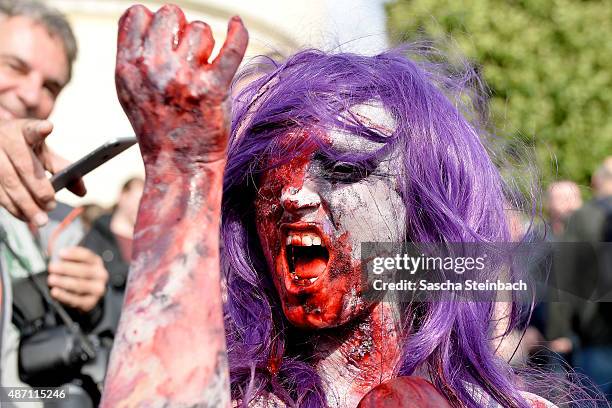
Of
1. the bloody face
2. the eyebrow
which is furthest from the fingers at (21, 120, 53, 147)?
the eyebrow

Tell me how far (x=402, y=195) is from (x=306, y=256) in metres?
0.25

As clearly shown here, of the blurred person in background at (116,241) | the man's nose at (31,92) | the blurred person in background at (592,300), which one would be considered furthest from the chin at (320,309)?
the blurred person in background at (592,300)

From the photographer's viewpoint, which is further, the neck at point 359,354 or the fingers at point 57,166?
the fingers at point 57,166

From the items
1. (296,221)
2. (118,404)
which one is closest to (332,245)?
(296,221)

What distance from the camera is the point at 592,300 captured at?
13.0 ft

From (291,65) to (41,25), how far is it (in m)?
1.40

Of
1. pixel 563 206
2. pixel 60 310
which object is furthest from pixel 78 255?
pixel 563 206

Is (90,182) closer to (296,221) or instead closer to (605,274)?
(605,274)

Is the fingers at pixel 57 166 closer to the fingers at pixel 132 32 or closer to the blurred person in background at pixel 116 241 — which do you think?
the blurred person in background at pixel 116 241

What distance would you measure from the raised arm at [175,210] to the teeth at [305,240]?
485 millimetres

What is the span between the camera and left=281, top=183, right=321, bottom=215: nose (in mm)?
1660

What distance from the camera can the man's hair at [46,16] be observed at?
9.91ft

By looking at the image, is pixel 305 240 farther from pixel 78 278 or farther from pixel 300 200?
pixel 78 278

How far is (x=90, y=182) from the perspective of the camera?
696 centimetres
